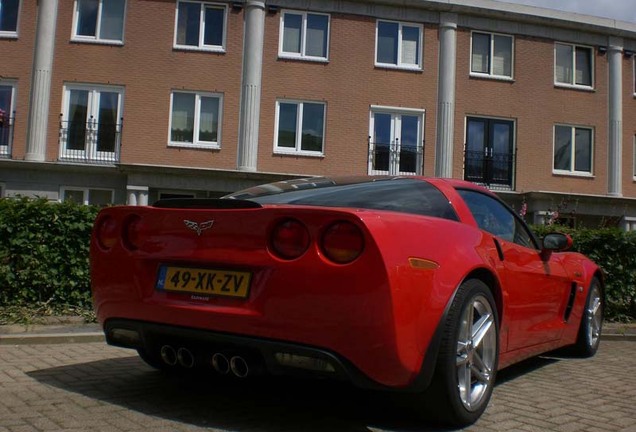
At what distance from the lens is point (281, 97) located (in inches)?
709

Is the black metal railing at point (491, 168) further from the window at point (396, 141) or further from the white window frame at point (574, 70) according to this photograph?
the white window frame at point (574, 70)

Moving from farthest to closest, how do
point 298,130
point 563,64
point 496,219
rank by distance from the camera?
1. point 563,64
2. point 298,130
3. point 496,219

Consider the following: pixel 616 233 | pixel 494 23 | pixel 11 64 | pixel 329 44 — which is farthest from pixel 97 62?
pixel 616 233

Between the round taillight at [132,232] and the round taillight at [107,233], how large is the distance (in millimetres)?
58

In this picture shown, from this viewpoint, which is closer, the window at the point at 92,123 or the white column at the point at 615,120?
the window at the point at 92,123

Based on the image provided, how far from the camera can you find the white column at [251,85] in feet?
57.7

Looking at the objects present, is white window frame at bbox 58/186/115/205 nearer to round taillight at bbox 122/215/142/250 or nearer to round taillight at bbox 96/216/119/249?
round taillight at bbox 96/216/119/249

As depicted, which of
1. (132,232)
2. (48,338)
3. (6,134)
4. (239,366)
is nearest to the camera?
(239,366)

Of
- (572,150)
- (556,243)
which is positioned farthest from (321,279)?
(572,150)

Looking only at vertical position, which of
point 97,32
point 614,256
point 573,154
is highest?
point 97,32

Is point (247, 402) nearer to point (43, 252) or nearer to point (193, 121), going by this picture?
point (43, 252)

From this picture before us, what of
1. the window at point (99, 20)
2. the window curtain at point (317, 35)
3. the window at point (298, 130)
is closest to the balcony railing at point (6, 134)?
the window at point (99, 20)

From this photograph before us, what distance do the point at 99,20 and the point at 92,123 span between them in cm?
309

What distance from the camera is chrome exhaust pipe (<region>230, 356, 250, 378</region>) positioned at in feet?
10.1
